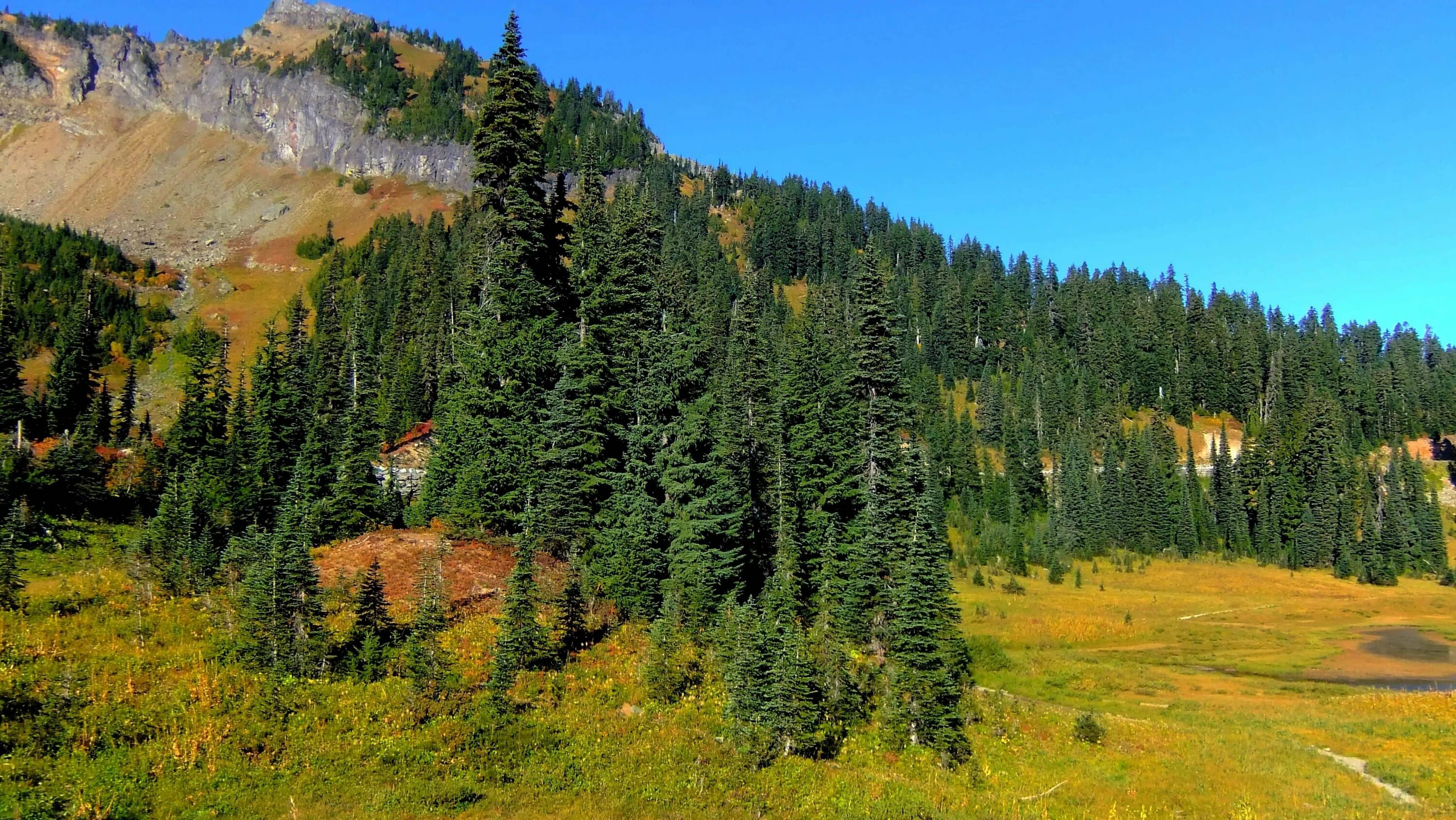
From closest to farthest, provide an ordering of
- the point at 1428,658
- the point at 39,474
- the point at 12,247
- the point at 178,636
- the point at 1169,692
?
the point at 178,636 → the point at 39,474 → the point at 1169,692 → the point at 1428,658 → the point at 12,247

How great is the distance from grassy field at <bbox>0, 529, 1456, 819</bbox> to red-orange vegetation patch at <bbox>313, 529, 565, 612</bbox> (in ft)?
6.86

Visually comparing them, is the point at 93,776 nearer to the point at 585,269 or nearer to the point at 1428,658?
the point at 585,269

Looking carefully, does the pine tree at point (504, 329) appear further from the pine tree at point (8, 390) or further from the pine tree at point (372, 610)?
the pine tree at point (8, 390)

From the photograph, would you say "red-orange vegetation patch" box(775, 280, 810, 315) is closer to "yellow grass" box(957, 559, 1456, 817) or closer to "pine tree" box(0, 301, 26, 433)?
"yellow grass" box(957, 559, 1456, 817)

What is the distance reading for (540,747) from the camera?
19.0 meters

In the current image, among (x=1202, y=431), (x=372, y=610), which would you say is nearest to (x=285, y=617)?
(x=372, y=610)

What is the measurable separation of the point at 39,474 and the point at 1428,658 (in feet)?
277

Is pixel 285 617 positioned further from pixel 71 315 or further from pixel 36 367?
pixel 71 315

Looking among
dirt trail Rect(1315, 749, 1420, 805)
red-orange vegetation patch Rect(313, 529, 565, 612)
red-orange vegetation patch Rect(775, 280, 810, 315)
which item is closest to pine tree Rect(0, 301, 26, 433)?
red-orange vegetation patch Rect(313, 529, 565, 612)

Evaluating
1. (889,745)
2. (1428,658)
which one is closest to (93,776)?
(889,745)

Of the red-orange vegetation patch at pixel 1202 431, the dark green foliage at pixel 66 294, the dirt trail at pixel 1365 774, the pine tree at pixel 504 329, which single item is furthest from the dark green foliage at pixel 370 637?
the red-orange vegetation patch at pixel 1202 431

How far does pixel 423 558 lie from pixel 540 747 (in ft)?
46.4

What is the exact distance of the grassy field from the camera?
50.5 feet

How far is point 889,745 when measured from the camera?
81.3 ft
